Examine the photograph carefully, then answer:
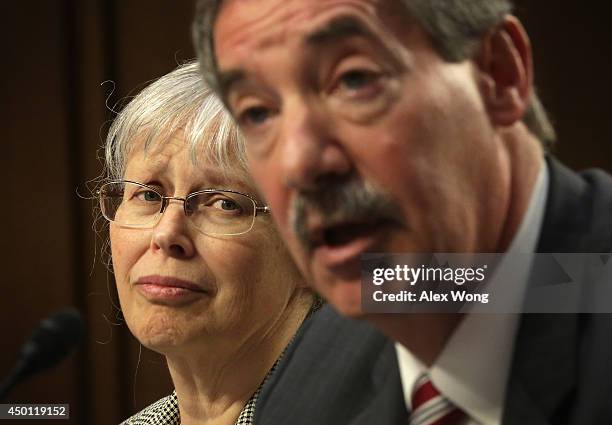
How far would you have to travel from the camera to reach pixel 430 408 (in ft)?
2.49

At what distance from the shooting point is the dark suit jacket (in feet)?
2.25

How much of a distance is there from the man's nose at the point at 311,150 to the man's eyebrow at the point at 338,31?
49 mm

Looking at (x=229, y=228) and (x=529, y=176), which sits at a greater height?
(x=529, y=176)

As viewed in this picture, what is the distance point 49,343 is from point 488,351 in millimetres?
428

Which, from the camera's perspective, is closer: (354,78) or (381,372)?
(354,78)

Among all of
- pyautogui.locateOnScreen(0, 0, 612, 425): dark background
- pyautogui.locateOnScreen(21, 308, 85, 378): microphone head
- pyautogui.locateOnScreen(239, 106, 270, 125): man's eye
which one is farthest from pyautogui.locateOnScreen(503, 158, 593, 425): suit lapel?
pyautogui.locateOnScreen(0, 0, 612, 425): dark background

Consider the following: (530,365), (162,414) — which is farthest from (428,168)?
(162,414)

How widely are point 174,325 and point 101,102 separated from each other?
465mm

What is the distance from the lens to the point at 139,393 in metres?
1.57

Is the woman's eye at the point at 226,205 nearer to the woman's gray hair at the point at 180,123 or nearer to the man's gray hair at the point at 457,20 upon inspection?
the woman's gray hair at the point at 180,123

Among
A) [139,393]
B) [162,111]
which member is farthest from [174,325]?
[139,393]

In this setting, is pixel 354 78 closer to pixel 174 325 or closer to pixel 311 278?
pixel 311 278

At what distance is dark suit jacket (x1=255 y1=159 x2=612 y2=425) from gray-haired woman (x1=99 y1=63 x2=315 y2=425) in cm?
33

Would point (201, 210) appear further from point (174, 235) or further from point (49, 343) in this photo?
point (49, 343)
